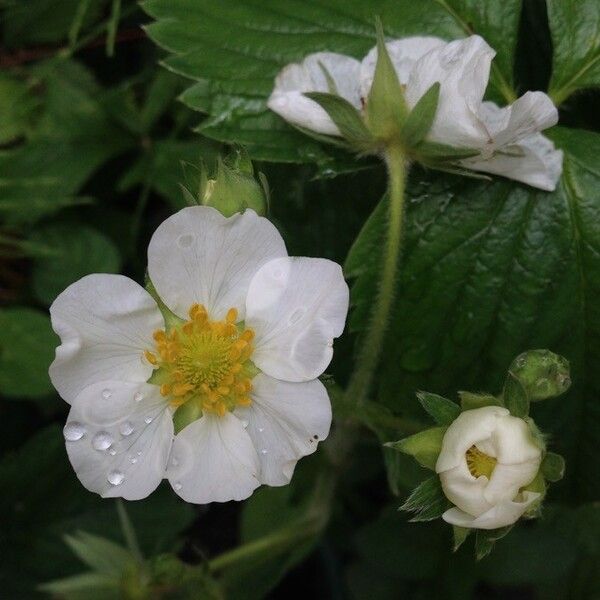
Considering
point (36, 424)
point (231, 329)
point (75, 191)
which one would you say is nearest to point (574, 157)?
point (231, 329)

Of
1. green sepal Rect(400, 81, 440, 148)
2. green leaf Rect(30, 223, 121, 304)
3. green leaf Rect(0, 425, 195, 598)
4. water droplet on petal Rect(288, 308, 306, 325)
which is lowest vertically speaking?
green leaf Rect(0, 425, 195, 598)

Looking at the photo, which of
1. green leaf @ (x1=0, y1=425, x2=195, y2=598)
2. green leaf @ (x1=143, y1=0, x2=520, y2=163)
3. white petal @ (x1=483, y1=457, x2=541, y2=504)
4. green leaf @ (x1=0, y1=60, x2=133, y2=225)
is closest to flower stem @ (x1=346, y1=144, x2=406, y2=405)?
green leaf @ (x1=143, y1=0, x2=520, y2=163)

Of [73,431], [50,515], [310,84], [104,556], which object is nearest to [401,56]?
[310,84]

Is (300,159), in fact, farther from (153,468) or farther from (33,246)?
(33,246)

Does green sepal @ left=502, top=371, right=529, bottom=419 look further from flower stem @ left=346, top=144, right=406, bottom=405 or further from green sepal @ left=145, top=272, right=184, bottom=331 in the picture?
green sepal @ left=145, top=272, right=184, bottom=331

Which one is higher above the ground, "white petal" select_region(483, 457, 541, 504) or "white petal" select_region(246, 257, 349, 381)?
"white petal" select_region(246, 257, 349, 381)

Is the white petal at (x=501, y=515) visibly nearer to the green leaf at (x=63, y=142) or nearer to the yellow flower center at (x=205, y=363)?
the yellow flower center at (x=205, y=363)

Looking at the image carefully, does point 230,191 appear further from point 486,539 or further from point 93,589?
point 93,589
